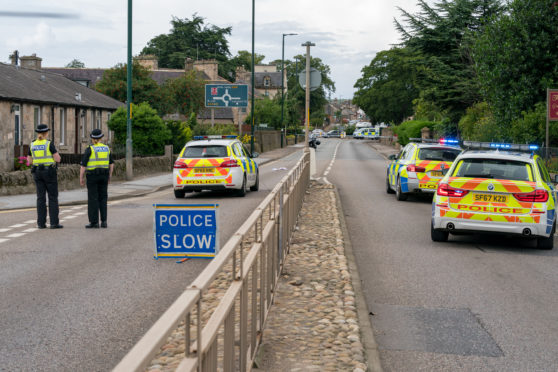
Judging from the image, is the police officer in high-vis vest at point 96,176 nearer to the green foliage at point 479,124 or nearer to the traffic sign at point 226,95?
the green foliage at point 479,124

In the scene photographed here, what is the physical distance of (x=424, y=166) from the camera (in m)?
17.9

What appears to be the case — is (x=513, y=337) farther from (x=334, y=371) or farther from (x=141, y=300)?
(x=141, y=300)

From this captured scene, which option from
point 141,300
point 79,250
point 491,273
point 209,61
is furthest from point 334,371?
point 209,61

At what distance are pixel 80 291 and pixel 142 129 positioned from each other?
2461cm

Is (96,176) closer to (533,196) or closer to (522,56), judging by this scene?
(533,196)

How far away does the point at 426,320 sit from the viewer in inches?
263

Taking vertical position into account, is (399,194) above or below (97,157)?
below

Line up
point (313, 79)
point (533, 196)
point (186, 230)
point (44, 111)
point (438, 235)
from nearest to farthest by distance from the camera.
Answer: point (186, 230)
point (533, 196)
point (438, 235)
point (313, 79)
point (44, 111)

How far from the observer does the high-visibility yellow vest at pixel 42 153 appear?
12.6 metres

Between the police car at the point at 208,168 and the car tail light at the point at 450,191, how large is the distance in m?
7.87

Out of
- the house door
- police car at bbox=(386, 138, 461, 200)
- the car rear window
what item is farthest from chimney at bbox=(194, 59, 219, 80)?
police car at bbox=(386, 138, 461, 200)

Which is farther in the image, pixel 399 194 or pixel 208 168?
pixel 399 194

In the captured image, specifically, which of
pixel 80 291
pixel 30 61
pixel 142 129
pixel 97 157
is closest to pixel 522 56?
pixel 142 129

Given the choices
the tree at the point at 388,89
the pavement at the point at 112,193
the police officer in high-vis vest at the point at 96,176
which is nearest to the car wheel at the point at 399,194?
the pavement at the point at 112,193
